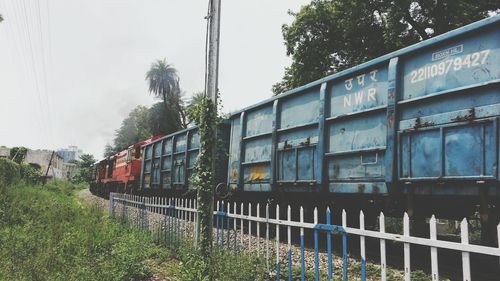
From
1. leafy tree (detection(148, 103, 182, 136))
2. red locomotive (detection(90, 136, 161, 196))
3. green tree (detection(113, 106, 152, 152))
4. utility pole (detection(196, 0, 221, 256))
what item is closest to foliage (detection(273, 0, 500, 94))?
red locomotive (detection(90, 136, 161, 196))

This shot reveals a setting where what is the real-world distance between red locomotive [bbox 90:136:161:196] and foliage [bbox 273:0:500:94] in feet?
33.0

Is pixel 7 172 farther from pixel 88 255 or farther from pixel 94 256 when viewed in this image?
pixel 88 255

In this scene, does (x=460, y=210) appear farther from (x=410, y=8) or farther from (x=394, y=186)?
(x=410, y=8)

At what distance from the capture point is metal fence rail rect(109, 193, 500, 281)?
278cm

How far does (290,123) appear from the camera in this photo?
7.72m

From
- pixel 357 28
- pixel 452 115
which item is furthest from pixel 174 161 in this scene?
Result: pixel 357 28

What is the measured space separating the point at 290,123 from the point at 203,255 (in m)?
3.25

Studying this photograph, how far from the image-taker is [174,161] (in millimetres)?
14023

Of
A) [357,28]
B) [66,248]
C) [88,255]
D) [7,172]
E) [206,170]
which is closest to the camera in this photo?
[206,170]

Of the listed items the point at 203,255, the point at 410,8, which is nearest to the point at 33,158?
the point at 410,8

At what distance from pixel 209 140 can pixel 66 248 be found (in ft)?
12.1

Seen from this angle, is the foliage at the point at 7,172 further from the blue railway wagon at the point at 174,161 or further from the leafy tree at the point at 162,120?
the leafy tree at the point at 162,120

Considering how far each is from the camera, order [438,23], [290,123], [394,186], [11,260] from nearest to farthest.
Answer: [394,186] < [11,260] < [290,123] < [438,23]

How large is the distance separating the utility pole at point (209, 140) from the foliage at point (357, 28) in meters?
14.8
